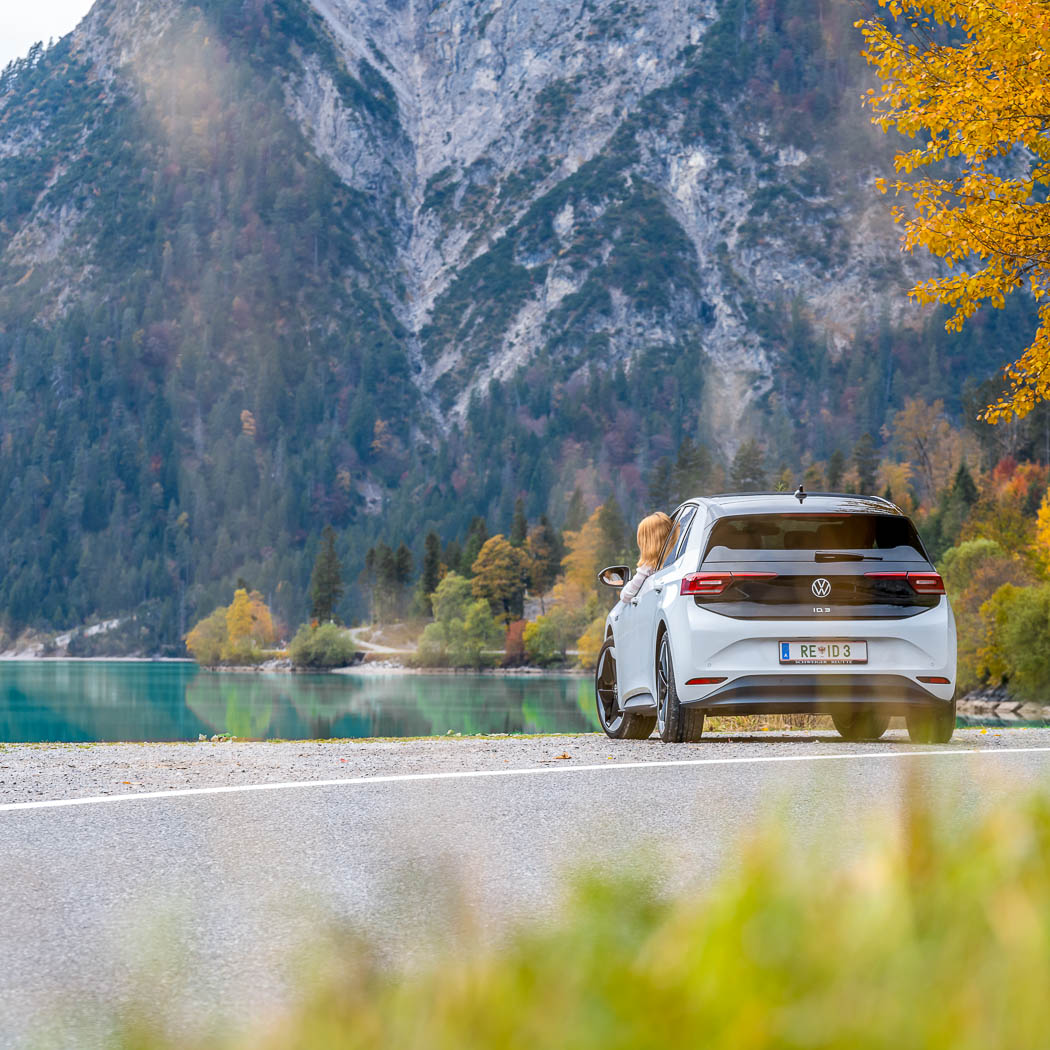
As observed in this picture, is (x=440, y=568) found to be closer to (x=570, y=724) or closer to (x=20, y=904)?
(x=570, y=724)

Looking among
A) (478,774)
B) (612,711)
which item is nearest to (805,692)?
(478,774)

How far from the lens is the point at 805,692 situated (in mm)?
11047

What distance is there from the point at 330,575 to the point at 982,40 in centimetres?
15034

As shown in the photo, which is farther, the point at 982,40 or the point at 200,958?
the point at 982,40

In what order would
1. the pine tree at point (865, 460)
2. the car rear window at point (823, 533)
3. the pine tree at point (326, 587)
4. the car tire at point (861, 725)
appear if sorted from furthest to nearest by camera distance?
the pine tree at point (326, 587) < the pine tree at point (865, 460) < the car tire at point (861, 725) < the car rear window at point (823, 533)

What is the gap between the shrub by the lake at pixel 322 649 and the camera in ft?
460

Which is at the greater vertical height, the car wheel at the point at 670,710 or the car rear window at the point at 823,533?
the car rear window at the point at 823,533

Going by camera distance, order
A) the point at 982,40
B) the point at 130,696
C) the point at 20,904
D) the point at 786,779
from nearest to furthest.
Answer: the point at 20,904
the point at 786,779
the point at 982,40
the point at 130,696

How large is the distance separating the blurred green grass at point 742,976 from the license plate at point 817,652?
29.2 ft

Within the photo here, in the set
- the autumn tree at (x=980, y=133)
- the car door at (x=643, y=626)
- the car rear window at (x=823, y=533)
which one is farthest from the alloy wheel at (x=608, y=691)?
the autumn tree at (x=980, y=133)

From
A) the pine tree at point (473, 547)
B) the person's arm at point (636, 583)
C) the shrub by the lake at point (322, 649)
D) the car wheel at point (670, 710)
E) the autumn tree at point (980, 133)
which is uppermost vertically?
the autumn tree at point (980, 133)

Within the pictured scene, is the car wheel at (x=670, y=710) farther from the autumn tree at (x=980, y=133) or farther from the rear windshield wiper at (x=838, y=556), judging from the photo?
the autumn tree at (x=980, y=133)

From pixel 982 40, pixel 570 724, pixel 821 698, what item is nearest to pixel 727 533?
pixel 821 698

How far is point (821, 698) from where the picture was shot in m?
11.0
